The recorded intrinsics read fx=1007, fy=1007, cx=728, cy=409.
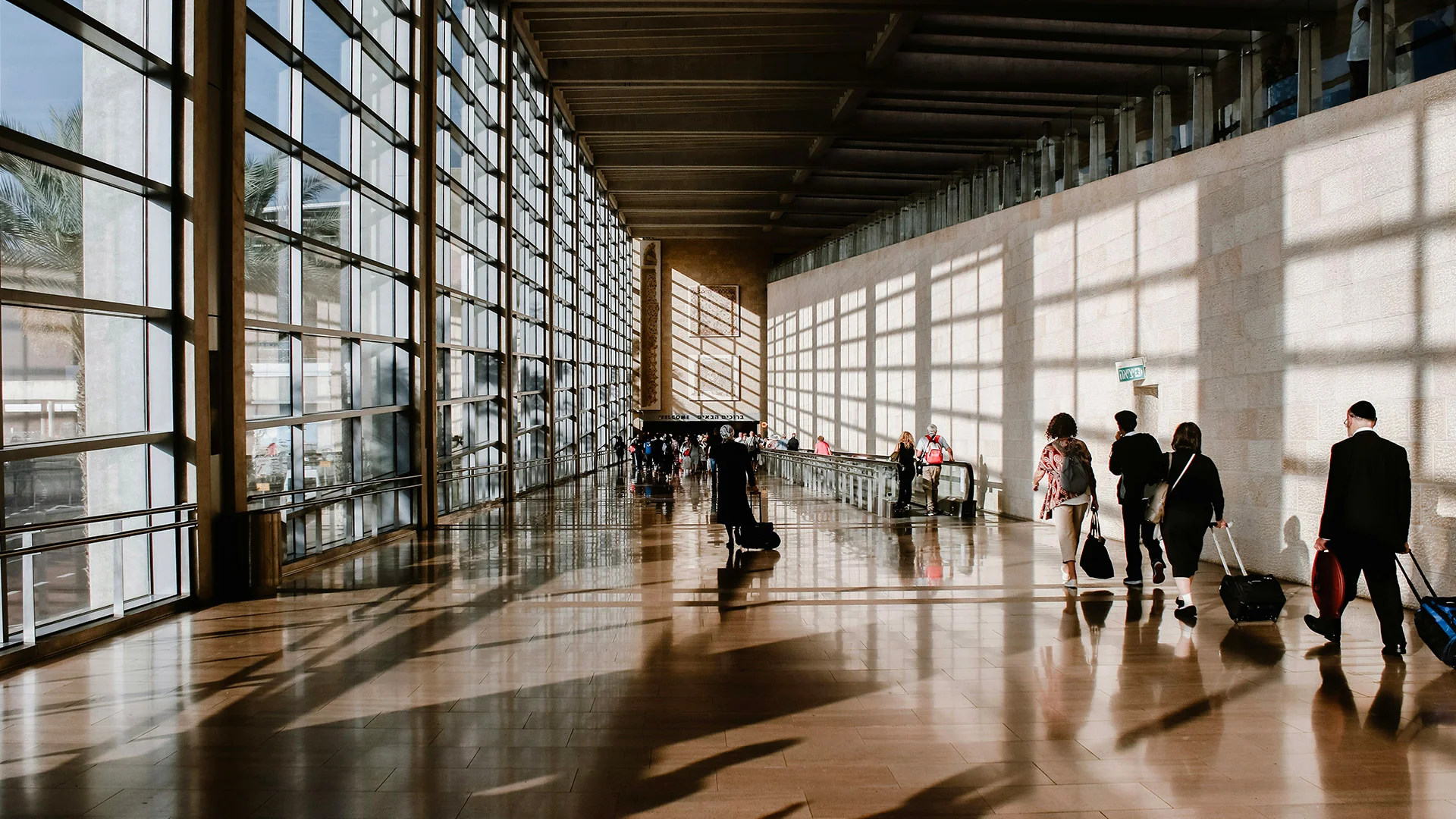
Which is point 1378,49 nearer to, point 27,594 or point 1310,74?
point 1310,74

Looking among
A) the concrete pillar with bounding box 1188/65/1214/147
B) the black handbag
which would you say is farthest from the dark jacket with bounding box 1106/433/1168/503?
the concrete pillar with bounding box 1188/65/1214/147

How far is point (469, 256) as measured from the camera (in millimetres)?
17891

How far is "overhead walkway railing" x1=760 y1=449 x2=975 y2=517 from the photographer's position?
15844 mm

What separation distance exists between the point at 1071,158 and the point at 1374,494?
11046mm

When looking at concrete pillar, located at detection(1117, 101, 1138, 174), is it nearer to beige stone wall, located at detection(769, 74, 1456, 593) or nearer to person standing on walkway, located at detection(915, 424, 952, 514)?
beige stone wall, located at detection(769, 74, 1456, 593)

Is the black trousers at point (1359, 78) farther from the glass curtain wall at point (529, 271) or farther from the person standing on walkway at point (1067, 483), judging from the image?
the glass curtain wall at point (529, 271)

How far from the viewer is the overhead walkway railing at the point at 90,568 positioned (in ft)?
20.1

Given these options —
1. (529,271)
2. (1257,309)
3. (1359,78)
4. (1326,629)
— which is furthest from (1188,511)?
(529,271)

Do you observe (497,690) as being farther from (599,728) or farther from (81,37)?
(81,37)

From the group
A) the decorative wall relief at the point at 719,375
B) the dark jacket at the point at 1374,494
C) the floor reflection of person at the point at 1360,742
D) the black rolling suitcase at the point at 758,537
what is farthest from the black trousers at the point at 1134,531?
the decorative wall relief at the point at 719,375

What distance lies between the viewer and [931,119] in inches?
984

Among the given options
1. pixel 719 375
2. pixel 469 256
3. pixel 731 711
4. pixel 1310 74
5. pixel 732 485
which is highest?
pixel 1310 74

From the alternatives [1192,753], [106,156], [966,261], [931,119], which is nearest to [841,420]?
[931,119]

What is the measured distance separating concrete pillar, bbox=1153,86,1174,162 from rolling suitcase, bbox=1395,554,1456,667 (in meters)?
7.86
